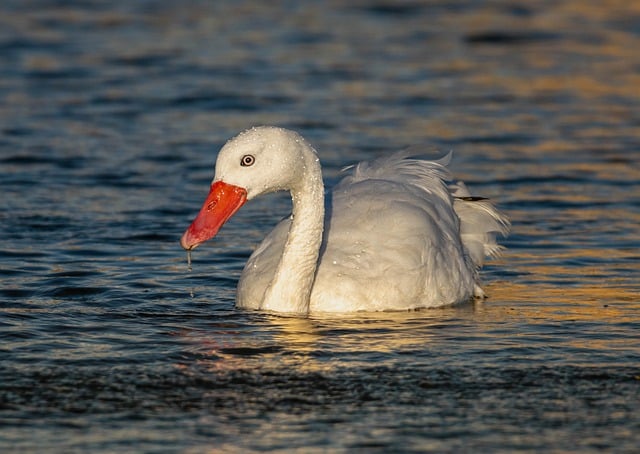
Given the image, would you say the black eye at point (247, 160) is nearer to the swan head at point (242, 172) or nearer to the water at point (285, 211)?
the swan head at point (242, 172)

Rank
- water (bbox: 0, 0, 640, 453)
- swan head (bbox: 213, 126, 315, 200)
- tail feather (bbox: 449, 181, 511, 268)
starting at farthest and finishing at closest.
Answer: tail feather (bbox: 449, 181, 511, 268) → swan head (bbox: 213, 126, 315, 200) → water (bbox: 0, 0, 640, 453)

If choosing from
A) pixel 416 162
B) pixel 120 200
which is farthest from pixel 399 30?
pixel 416 162

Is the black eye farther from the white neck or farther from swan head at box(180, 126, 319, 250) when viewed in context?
the white neck

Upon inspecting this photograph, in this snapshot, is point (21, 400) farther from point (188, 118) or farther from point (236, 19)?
point (236, 19)

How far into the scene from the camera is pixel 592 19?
74.5ft

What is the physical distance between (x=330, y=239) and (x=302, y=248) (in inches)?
19.5

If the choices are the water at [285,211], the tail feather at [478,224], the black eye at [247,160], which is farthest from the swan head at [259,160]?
the tail feather at [478,224]

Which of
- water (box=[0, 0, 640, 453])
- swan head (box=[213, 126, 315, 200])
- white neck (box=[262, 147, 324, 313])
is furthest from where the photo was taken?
white neck (box=[262, 147, 324, 313])

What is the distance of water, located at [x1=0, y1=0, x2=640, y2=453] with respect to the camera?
7.41m

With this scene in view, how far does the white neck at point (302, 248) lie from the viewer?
9.48 metres

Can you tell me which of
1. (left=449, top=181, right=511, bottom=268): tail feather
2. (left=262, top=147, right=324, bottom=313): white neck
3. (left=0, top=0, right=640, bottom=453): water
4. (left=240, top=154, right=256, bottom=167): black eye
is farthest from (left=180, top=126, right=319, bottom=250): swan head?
(left=449, top=181, right=511, bottom=268): tail feather

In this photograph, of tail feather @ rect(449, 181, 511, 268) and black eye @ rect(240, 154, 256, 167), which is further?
tail feather @ rect(449, 181, 511, 268)

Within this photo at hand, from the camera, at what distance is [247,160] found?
912 centimetres

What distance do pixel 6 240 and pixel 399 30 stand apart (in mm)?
11188
